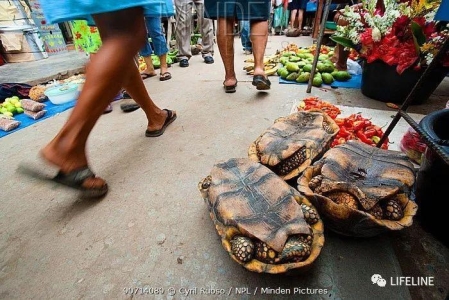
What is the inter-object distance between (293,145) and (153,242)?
771 mm

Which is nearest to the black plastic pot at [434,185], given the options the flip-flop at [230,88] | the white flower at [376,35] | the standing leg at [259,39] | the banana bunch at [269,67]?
the white flower at [376,35]

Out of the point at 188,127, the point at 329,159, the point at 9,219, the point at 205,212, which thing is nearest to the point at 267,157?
the point at 329,159

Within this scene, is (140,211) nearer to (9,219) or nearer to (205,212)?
(205,212)

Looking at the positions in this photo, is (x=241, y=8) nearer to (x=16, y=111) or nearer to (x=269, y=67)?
(x=269, y=67)

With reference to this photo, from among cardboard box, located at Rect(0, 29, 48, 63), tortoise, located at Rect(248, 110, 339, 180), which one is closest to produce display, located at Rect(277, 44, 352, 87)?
tortoise, located at Rect(248, 110, 339, 180)

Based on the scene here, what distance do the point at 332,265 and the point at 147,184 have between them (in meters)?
0.98

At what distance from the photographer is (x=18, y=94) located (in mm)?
2775

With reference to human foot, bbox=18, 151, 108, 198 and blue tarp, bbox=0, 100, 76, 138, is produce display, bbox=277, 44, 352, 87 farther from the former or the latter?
blue tarp, bbox=0, 100, 76, 138

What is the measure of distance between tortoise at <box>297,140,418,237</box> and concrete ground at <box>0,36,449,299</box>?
170mm

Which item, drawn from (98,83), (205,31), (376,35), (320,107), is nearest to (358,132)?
(320,107)

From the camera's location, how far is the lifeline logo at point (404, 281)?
776 mm

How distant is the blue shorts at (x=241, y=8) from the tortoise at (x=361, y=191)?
1.80 metres

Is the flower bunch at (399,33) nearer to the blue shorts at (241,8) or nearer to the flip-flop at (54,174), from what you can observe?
the blue shorts at (241,8)

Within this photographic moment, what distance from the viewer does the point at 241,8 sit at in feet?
7.03
